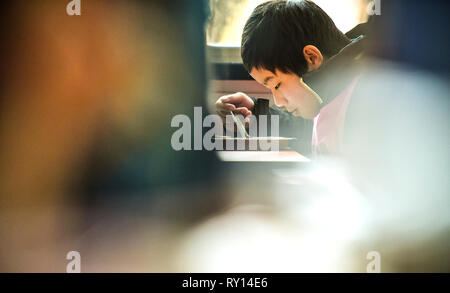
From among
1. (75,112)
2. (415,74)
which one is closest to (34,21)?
(75,112)

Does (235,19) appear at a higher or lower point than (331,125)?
higher

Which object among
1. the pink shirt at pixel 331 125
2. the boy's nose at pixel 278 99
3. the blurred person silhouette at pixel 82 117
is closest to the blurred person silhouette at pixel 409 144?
the pink shirt at pixel 331 125

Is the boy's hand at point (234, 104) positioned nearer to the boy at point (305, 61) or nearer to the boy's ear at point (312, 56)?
the boy at point (305, 61)

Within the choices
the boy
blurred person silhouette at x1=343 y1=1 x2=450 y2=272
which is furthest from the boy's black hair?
blurred person silhouette at x1=343 y1=1 x2=450 y2=272

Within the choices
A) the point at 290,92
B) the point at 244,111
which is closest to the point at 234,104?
the point at 244,111

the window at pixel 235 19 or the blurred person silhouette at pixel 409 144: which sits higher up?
the window at pixel 235 19

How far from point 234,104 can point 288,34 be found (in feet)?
0.65

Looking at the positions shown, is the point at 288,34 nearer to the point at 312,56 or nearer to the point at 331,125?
the point at 312,56

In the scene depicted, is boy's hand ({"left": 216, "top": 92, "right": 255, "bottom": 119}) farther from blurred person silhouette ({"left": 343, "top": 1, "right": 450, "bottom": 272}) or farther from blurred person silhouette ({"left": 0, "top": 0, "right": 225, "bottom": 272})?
blurred person silhouette ({"left": 343, "top": 1, "right": 450, "bottom": 272})

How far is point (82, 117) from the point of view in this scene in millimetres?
600

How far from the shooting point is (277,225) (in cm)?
61

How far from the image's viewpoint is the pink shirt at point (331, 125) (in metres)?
0.61

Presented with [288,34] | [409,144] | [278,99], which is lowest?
Answer: [409,144]

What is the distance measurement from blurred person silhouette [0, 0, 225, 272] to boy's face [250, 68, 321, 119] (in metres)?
0.18
